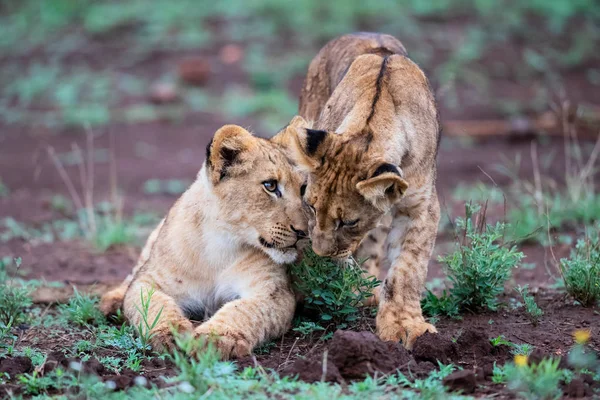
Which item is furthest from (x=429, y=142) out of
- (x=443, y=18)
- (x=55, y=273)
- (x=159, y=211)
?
(x=443, y=18)

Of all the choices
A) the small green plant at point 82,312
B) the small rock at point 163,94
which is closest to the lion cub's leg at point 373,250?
the small green plant at point 82,312

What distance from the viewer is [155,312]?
15.5ft

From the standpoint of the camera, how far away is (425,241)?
4883 mm

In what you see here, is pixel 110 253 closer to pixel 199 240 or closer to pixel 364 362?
pixel 199 240

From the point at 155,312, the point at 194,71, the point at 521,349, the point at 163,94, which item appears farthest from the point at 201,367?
the point at 194,71

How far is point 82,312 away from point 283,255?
4.03 ft

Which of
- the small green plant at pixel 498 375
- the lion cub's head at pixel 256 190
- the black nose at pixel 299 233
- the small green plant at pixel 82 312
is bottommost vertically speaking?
the small green plant at pixel 82 312

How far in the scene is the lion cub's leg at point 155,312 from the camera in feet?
14.7

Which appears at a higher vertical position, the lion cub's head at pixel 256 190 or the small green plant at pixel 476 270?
the lion cub's head at pixel 256 190

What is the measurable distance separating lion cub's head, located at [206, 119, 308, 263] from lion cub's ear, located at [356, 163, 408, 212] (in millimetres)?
549

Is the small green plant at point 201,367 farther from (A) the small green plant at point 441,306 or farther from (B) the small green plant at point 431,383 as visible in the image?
(A) the small green plant at point 441,306

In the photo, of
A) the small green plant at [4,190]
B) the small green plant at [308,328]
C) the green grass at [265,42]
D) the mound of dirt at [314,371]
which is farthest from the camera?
the green grass at [265,42]

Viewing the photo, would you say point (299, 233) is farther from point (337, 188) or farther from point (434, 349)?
point (434, 349)

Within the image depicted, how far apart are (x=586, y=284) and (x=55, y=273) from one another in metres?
3.63
